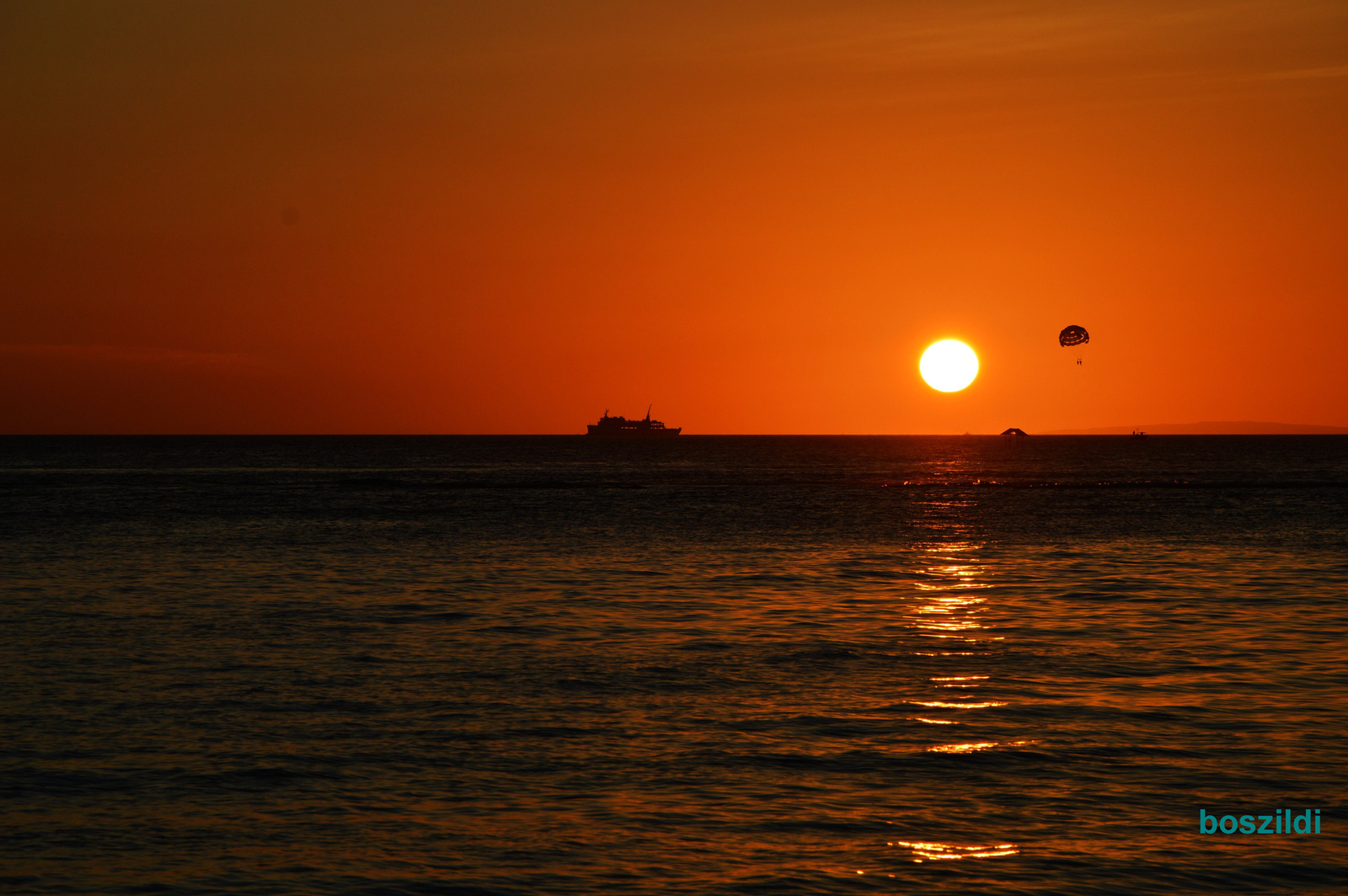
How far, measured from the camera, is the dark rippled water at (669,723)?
12016 millimetres

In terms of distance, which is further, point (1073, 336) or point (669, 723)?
point (1073, 336)

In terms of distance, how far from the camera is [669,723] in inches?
696

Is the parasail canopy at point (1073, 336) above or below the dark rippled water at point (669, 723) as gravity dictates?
above

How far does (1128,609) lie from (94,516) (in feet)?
203

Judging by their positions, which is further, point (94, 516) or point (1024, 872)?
point (94, 516)

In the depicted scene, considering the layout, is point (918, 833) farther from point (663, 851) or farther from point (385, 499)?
point (385, 499)

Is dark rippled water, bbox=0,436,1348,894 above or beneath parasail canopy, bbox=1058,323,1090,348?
beneath

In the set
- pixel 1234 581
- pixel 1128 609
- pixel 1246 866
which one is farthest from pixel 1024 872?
pixel 1234 581

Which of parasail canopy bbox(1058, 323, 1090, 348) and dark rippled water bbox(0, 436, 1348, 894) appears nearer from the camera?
dark rippled water bbox(0, 436, 1348, 894)

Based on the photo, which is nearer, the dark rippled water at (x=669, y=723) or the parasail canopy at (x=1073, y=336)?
the dark rippled water at (x=669, y=723)

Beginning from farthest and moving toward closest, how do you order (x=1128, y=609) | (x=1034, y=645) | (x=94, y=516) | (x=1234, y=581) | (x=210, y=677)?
(x=94, y=516), (x=1234, y=581), (x=1128, y=609), (x=1034, y=645), (x=210, y=677)

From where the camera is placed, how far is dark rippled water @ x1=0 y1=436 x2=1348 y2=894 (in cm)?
1202

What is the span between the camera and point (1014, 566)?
1679 inches

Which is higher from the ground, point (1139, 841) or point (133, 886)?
point (1139, 841)
